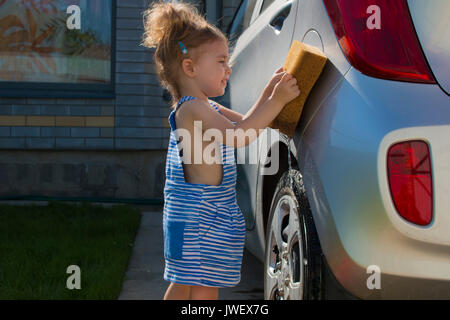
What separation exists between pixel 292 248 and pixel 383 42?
30.7 inches

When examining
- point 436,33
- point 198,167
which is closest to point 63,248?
point 198,167

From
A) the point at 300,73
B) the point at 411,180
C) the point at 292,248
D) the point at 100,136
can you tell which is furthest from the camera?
the point at 100,136

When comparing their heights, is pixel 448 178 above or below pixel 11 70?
below

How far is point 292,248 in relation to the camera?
2.11m

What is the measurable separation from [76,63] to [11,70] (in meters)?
0.79

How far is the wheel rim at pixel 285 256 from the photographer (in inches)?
80.2

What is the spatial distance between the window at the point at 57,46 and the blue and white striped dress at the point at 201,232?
539 cm

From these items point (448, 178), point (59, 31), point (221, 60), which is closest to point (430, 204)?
point (448, 178)

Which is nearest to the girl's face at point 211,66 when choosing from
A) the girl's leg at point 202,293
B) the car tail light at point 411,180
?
the girl's leg at point 202,293

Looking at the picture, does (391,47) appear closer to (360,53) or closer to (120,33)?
(360,53)

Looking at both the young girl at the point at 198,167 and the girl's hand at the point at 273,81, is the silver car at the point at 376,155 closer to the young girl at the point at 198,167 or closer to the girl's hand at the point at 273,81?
the girl's hand at the point at 273,81

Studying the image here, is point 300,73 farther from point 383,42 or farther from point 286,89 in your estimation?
point 383,42
